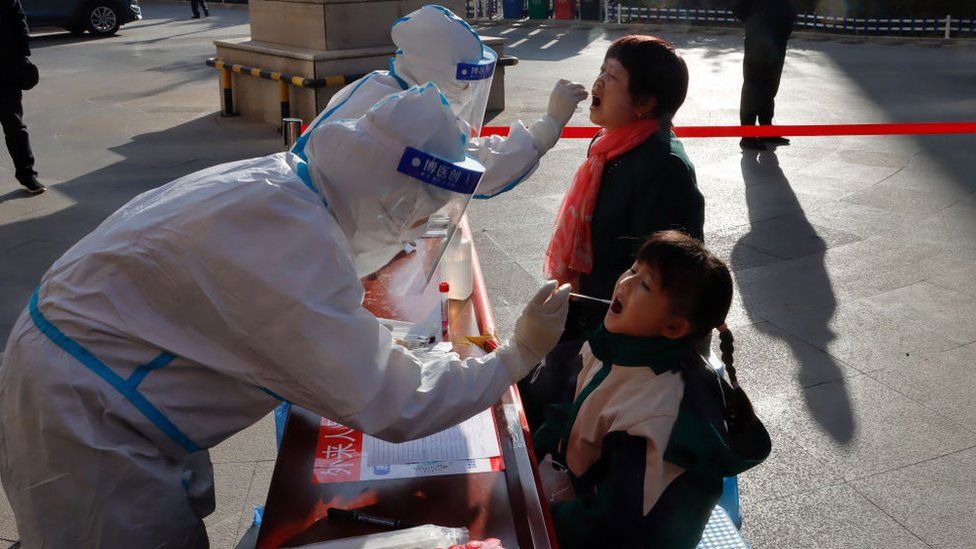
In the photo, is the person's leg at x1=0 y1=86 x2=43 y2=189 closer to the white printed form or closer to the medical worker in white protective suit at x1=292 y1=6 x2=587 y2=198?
the medical worker in white protective suit at x1=292 y1=6 x2=587 y2=198

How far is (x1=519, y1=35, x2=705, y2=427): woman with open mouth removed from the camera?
302 centimetres

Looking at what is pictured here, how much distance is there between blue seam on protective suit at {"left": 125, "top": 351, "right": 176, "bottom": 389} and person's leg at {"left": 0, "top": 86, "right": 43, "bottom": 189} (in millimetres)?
5797

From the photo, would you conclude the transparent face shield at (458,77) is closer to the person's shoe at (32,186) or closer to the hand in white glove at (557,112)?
the hand in white glove at (557,112)

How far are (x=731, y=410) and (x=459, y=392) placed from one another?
2.25 feet

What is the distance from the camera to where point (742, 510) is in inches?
140

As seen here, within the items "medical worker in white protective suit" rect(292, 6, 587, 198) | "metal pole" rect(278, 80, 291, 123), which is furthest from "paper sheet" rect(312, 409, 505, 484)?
"metal pole" rect(278, 80, 291, 123)

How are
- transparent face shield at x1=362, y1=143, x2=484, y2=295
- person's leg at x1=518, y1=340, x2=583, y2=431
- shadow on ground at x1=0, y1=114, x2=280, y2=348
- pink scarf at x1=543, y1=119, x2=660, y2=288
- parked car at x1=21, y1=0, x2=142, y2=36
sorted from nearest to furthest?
transparent face shield at x1=362, y1=143, x2=484, y2=295, person's leg at x1=518, y1=340, x2=583, y2=431, pink scarf at x1=543, y1=119, x2=660, y2=288, shadow on ground at x1=0, y1=114, x2=280, y2=348, parked car at x1=21, y1=0, x2=142, y2=36

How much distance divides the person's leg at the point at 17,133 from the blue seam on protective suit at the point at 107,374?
563cm

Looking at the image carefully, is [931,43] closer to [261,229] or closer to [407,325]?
[407,325]

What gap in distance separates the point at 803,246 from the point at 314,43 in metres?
5.20

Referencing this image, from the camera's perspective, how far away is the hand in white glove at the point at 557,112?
3811mm

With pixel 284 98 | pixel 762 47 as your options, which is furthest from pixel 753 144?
pixel 284 98

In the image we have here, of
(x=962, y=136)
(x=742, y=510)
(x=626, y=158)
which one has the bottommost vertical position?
(x=742, y=510)

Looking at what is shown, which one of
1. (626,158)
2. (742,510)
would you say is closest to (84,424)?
(626,158)
